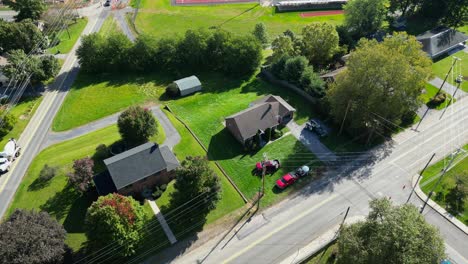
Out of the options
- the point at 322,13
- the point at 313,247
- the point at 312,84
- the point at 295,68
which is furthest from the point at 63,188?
the point at 322,13

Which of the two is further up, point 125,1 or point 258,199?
point 125,1

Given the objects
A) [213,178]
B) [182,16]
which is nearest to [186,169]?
[213,178]

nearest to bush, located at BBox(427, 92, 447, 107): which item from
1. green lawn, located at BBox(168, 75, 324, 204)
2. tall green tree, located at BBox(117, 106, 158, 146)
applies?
green lawn, located at BBox(168, 75, 324, 204)

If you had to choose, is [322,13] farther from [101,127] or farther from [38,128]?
[38,128]

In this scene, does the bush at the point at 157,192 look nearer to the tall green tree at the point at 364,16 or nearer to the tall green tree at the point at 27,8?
the tall green tree at the point at 364,16

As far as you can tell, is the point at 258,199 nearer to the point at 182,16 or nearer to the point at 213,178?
the point at 213,178

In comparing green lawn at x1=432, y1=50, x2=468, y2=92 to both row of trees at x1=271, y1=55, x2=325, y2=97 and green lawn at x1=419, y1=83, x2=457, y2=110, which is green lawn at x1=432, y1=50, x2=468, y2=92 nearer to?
green lawn at x1=419, y1=83, x2=457, y2=110

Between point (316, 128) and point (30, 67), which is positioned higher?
point (30, 67)
